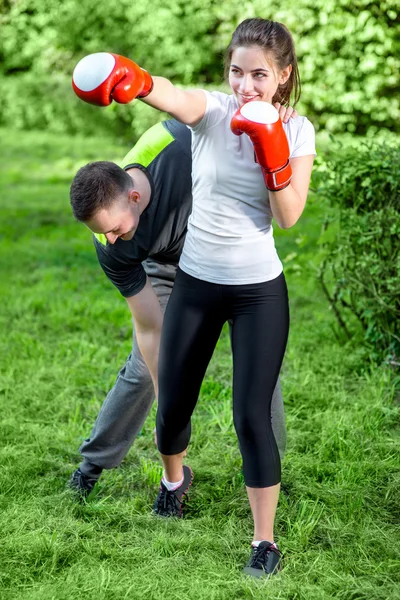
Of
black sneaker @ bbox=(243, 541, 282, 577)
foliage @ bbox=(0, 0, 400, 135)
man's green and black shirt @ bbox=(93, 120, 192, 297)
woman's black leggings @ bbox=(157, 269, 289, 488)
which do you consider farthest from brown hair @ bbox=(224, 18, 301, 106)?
Answer: foliage @ bbox=(0, 0, 400, 135)

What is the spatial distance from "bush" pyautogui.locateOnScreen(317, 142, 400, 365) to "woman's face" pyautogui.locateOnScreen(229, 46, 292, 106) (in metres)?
1.56

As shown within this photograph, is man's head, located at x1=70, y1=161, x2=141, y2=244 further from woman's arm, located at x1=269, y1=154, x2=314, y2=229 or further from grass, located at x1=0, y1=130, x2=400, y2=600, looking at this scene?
grass, located at x1=0, y1=130, x2=400, y2=600

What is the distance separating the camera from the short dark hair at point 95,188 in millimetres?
2346

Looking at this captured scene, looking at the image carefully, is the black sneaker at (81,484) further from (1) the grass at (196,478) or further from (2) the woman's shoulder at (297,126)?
(2) the woman's shoulder at (297,126)

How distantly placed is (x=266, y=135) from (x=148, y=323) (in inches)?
32.5

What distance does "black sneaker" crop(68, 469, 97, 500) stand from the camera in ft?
9.46

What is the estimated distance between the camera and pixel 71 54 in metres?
13.4

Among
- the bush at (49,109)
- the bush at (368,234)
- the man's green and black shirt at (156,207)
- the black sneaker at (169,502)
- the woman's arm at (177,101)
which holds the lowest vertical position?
the bush at (49,109)

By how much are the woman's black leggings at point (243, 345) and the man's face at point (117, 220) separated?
0.21 meters

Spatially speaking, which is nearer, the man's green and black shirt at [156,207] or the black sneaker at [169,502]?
the man's green and black shirt at [156,207]

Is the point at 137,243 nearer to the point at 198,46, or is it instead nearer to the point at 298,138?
the point at 298,138

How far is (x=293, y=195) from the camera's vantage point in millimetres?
2164

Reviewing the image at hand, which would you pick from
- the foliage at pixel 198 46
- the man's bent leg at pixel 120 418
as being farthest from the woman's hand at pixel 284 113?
the foliage at pixel 198 46

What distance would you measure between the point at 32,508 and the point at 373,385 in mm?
1648
